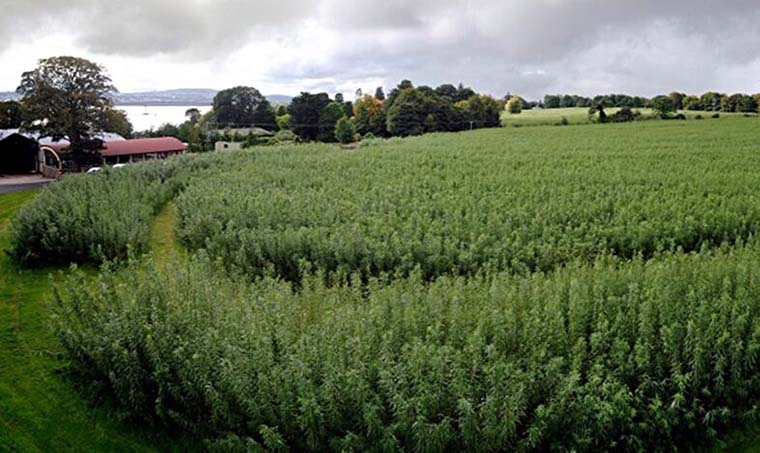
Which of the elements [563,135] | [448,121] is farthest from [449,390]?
[448,121]

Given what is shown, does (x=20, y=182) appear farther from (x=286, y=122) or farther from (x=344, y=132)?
(x=286, y=122)

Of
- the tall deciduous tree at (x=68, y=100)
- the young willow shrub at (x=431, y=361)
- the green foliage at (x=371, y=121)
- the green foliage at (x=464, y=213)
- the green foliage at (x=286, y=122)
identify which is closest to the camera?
the young willow shrub at (x=431, y=361)

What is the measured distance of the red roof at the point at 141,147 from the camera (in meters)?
46.4

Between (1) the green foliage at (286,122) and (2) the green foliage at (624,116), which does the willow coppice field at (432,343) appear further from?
(1) the green foliage at (286,122)

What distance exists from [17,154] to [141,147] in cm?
1039

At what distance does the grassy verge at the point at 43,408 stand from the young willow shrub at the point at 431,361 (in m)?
0.33

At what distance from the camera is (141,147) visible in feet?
163

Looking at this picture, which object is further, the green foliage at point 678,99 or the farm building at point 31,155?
the green foliage at point 678,99

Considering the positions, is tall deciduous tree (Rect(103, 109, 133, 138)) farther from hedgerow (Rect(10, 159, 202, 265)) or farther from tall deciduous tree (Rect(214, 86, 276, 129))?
tall deciduous tree (Rect(214, 86, 276, 129))

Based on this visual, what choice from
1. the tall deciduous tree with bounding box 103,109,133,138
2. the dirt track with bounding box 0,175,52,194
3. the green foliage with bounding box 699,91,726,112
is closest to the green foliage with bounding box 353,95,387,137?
the tall deciduous tree with bounding box 103,109,133,138

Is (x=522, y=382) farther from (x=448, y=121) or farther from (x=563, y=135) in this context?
(x=448, y=121)

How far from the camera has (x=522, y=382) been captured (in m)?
6.54

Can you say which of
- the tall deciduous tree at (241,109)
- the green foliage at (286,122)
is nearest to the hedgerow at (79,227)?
the green foliage at (286,122)

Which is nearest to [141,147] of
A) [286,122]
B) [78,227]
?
[286,122]
